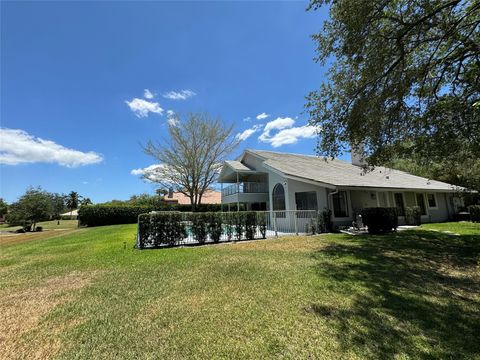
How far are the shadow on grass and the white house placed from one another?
6.59m

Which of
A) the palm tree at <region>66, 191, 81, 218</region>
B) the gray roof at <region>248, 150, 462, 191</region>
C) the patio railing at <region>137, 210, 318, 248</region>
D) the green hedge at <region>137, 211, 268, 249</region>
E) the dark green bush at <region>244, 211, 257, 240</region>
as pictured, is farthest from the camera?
the palm tree at <region>66, 191, 81, 218</region>

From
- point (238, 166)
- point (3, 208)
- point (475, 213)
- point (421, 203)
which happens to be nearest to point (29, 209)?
point (238, 166)

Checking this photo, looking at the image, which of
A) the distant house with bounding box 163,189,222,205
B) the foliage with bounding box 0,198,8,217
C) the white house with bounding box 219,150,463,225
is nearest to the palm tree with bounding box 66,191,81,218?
the foliage with bounding box 0,198,8,217

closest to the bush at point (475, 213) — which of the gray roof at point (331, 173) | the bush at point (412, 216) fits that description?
the gray roof at point (331, 173)

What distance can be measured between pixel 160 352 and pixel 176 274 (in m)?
3.72

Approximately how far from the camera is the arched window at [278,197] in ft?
66.3

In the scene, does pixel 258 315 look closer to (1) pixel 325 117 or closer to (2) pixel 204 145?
(1) pixel 325 117

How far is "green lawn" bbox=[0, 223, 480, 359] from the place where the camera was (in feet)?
11.3

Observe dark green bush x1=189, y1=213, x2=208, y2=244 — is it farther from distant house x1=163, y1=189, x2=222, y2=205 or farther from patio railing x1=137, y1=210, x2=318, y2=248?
distant house x1=163, y1=189, x2=222, y2=205

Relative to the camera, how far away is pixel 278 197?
20797 millimetres

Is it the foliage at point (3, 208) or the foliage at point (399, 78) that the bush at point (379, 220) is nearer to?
the foliage at point (399, 78)

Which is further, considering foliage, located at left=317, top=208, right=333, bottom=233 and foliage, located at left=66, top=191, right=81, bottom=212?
foliage, located at left=66, top=191, right=81, bottom=212

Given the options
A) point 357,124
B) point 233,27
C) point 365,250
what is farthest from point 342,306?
point 233,27

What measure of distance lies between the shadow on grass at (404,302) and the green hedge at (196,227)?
460cm
